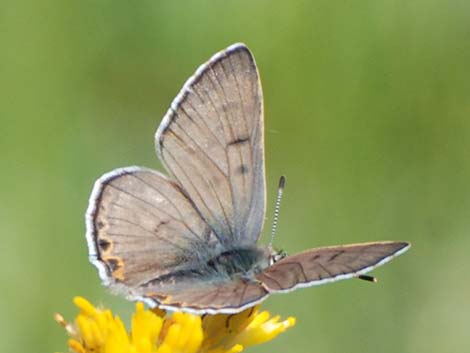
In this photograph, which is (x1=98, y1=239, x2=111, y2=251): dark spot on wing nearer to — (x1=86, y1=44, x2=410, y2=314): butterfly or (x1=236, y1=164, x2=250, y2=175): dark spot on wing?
(x1=86, y1=44, x2=410, y2=314): butterfly

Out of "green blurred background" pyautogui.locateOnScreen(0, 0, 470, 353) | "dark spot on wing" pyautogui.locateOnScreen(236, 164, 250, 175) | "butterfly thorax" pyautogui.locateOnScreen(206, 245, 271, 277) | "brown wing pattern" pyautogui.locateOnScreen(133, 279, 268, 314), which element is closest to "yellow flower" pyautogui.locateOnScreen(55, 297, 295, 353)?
"brown wing pattern" pyautogui.locateOnScreen(133, 279, 268, 314)

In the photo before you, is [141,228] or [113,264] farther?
[141,228]

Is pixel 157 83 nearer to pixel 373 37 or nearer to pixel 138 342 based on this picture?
pixel 373 37

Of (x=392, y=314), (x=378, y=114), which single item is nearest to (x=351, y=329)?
(x=392, y=314)

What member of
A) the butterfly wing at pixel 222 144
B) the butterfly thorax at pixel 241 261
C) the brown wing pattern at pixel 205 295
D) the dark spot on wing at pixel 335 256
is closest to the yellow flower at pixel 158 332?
the brown wing pattern at pixel 205 295

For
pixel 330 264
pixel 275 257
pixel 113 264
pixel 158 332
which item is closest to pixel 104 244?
pixel 113 264

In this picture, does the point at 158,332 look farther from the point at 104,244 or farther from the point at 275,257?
the point at 275,257

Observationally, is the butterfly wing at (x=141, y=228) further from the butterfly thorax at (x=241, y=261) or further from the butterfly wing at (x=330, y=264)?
the butterfly wing at (x=330, y=264)
